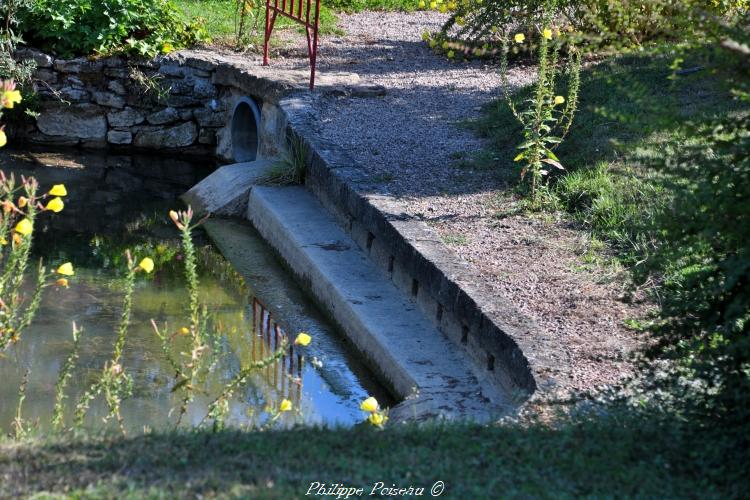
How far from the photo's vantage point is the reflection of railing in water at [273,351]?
5527 mm

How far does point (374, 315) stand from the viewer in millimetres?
6023

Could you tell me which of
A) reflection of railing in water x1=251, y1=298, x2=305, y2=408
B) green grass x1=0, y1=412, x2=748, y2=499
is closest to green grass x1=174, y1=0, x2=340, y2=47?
reflection of railing in water x1=251, y1=298, x2=305, y2=408

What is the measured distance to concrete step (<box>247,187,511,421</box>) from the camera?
4953 mm

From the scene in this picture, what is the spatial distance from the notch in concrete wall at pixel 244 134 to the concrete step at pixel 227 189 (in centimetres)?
146

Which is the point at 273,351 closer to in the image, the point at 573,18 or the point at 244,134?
the point at 244,134

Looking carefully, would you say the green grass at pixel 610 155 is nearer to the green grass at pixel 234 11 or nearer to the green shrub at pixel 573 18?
the green shrub at pixel 573 18

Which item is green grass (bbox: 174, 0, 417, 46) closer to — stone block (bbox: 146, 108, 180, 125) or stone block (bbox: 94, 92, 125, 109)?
stone block (bbox: 146, 108, 180, 125)

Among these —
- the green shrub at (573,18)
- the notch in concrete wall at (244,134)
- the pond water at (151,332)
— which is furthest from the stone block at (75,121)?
the green shrub at (573,18)

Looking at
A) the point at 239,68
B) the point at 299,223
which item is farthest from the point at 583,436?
the point at 239,68

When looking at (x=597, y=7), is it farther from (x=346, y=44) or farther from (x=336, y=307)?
(x=336, y=307)

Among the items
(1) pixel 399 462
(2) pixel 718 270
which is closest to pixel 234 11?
(2) pixel 718 270

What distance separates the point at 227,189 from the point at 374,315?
3.28m

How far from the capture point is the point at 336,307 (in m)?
6.48

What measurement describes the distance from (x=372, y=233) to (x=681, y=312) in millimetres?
3285
